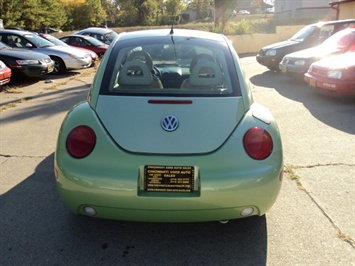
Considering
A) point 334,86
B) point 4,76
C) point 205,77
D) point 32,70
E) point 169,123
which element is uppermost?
point 205,77

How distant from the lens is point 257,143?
245 centimetres

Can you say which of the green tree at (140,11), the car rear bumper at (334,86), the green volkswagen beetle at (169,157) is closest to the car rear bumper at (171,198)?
the green volkswagen beetle at (169,157)

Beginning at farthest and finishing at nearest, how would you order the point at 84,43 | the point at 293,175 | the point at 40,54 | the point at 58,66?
the point at 84,43
the point at 58,66
the point at 40,54
the point at 293,175

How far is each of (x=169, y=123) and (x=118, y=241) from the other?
1.07m

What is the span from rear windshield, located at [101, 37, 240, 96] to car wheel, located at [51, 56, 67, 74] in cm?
1001

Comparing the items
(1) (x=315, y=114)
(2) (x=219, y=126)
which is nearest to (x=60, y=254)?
(2) (x=219, y=126)

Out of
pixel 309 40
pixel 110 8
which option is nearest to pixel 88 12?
pixel 110 8

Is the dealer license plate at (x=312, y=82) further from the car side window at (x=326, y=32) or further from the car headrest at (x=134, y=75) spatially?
the car headrest at (x=134, y=75)

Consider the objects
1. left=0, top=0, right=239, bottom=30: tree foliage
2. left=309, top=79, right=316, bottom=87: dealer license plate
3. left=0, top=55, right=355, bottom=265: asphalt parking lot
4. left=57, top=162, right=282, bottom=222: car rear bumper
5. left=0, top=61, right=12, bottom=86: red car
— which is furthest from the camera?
left=0, top=0, right=239, bottom=30: tree foliage

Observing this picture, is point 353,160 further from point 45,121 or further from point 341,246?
point 45,121

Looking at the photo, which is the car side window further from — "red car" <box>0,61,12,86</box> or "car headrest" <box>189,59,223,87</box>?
"car headrest" <box>189,59,223,87</box>

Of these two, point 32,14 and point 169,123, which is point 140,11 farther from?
point 169,123

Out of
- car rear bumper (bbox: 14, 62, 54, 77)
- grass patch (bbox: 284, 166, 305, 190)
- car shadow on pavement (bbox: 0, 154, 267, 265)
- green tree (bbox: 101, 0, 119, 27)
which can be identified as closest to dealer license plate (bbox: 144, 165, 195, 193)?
car shadow on pavement (bbox: 0, 154, 267, 265)

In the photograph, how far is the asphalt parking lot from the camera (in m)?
2.53
